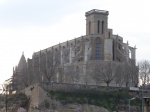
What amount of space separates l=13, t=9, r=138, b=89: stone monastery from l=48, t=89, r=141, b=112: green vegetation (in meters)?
6.78

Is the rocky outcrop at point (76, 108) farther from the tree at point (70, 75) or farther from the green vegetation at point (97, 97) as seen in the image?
the tree at point (70, 75)

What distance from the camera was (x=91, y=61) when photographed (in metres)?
102

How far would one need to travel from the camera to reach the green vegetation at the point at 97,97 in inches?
3019

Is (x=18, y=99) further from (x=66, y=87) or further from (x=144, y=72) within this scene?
(x=144, y=72)

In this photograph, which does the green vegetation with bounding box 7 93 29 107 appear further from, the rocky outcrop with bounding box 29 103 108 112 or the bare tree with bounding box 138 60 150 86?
the bare tree with bounding box 138 60 150 86

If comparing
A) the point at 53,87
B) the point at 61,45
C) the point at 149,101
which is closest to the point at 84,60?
the point at 61,45

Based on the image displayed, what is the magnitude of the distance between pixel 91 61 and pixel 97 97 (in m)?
22.8

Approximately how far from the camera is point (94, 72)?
307 feet

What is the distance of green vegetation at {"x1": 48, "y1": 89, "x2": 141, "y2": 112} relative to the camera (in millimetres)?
76688

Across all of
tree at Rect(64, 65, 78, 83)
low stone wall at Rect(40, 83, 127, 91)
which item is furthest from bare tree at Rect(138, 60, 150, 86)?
low stone wall at Rect(40, 83, 127, 91)

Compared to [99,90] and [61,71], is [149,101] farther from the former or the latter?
[61,71]

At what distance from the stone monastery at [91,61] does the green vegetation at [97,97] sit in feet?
22.2

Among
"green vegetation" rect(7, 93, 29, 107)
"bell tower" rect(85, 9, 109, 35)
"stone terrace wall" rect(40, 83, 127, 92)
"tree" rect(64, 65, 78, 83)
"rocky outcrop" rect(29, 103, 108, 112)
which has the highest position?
"bell tower" rect(85, 9, 109, 35)

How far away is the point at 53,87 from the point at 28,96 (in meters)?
4.83
